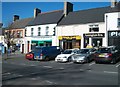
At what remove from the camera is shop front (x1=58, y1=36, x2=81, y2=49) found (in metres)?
33.1

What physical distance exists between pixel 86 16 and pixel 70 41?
514cm

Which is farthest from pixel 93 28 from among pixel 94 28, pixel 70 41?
pixel 70 41

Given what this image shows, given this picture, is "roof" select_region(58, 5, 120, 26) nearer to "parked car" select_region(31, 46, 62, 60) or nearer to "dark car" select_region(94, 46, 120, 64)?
"parked car" select_region(31, 46, 62, 60)

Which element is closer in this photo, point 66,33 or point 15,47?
point 66,33

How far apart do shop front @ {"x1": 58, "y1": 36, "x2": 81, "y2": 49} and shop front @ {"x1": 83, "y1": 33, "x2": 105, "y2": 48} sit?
1.39 m

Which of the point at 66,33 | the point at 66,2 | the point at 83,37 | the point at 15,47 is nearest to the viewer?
the point at 83,37

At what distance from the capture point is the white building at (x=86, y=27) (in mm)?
29234

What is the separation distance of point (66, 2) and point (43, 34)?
25.2ft

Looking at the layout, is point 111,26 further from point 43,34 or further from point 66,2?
point 43,34

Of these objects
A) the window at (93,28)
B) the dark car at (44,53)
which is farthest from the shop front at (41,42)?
the dark car at (44,53)

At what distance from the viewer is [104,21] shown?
2998 cm

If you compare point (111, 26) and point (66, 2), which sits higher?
point (66, 2)

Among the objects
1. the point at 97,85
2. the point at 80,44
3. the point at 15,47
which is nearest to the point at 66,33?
the point at 80,44

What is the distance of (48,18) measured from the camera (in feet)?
132
